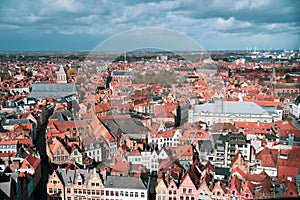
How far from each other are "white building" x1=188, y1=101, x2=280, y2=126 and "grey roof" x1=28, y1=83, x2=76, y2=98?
909 cm

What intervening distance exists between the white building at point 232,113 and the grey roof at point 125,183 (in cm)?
266

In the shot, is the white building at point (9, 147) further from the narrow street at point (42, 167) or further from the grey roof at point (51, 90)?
the grey roof at point (51, 90)

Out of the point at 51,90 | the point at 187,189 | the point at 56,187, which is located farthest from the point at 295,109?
the point at 51,90

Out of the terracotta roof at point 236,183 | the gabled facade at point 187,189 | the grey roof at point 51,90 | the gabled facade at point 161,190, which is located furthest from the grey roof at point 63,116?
the grey roof at point 51,90

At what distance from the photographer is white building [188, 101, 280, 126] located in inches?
287

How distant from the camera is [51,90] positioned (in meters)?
16.3

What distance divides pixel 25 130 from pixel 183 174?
→ 16.1 feet

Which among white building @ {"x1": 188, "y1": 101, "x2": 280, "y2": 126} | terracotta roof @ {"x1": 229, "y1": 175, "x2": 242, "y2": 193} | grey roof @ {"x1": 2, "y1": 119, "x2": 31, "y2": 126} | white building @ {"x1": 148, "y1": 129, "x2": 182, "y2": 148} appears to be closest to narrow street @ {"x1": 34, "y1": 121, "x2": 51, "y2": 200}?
grey roof @ {"x1": 2, "y1": 119, "x2": 31, "y2": 126}

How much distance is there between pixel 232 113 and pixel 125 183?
5.41m

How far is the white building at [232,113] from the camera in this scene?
729 centimetres

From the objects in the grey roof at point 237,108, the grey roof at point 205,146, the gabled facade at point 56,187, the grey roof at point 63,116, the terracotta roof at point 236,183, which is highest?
the grey roof at point 237,108

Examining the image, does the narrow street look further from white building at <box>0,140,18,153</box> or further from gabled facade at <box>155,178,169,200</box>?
gabled facade at <box>155,178,169,200</box>

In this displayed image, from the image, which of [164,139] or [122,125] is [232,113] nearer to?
[164,139]

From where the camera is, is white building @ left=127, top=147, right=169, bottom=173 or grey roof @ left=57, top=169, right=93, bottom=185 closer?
grey roof @ left=57, top=169, right=93, bottom=185
